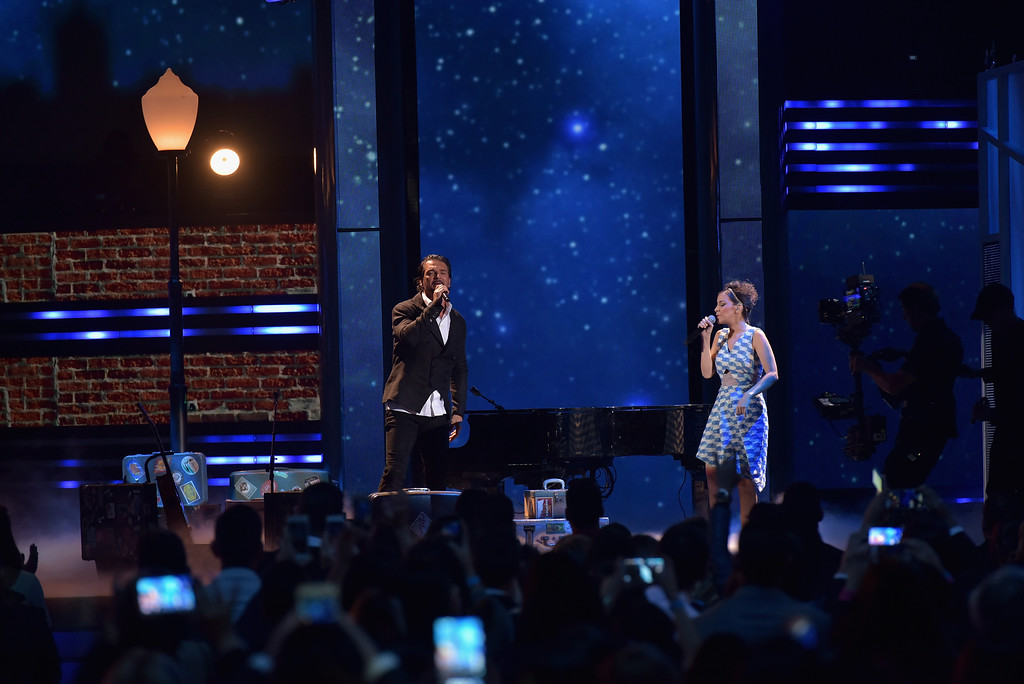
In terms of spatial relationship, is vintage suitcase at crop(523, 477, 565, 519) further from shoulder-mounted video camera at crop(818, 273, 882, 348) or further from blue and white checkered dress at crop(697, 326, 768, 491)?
shoulder-mounted video camera at crop(818, 273, 882, 348)

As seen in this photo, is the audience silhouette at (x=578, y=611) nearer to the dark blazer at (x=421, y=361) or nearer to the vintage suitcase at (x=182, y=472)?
the dark blazer at (x=421, y=361)

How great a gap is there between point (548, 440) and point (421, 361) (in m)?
0.88

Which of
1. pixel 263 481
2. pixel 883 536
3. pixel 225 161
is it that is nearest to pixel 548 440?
pixel 263 481

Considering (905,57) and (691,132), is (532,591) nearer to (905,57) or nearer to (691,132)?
(691,132)

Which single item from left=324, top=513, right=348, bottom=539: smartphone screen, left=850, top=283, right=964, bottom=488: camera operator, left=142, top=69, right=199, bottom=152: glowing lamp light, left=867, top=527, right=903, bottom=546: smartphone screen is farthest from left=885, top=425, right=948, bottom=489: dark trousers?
left=142, top=69, right=199, bottom=152: glowing lamp light

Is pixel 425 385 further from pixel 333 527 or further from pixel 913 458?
pixel 333 527

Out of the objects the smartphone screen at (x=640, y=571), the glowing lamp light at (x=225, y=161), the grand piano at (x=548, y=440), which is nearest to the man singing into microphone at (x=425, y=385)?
the grand piano at (x=548, y=440)

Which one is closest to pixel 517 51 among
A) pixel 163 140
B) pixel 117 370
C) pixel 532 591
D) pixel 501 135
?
pixel 501 135

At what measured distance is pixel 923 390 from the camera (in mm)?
5422

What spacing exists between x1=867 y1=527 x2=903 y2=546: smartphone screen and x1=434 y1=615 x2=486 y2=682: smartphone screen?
1651 millimetres

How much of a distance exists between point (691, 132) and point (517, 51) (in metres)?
1.41

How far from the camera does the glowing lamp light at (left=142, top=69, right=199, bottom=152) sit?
7.32m

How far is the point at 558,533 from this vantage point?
628 centimetres

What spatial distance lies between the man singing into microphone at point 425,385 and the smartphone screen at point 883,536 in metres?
3.77
